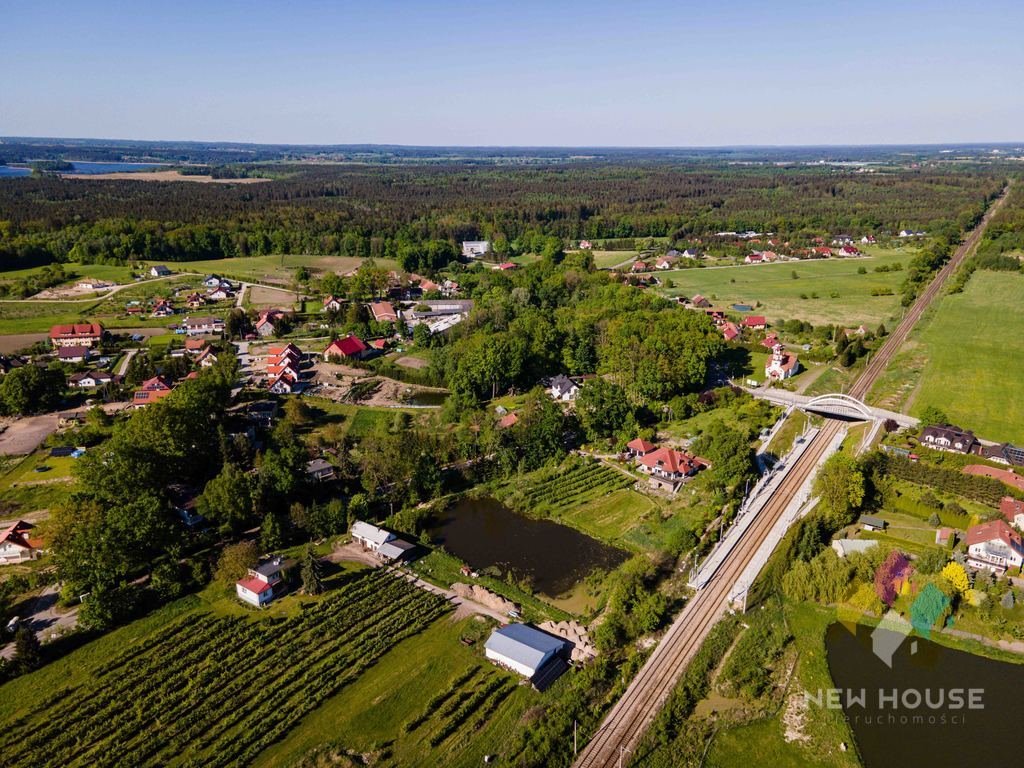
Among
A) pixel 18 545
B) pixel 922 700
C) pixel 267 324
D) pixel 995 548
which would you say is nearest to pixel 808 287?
pixel 995 548

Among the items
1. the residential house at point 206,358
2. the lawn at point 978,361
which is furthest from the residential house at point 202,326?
the lawn at point 978,361

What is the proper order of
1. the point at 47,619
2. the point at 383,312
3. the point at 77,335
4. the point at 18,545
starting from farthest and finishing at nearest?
1. the point at 383,312
2. the point at 77,335
3. the point at 18,545
4. the point at 47,619

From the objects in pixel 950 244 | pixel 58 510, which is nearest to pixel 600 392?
pixel 58 510

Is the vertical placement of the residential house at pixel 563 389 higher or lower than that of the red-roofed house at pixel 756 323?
lower

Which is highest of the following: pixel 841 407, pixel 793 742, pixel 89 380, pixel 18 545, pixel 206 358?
pixel 841 407

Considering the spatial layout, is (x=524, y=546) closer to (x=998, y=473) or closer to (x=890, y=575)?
(x=890, y=575)

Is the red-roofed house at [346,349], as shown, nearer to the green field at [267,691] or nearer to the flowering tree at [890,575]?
the green field at [267,691]
